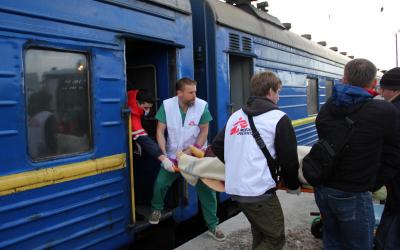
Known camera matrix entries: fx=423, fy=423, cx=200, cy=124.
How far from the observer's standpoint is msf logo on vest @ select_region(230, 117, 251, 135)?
2.67m

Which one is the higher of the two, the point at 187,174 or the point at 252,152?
the point at 252,152

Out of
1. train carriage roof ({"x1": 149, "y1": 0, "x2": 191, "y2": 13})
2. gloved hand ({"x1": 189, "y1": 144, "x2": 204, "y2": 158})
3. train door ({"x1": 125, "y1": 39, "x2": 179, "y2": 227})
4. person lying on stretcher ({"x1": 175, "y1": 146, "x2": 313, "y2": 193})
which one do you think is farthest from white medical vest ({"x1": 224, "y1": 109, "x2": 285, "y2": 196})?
train carriage roof ({"x1": 149, "y1": 0, "x2": 191, "y2": 13})

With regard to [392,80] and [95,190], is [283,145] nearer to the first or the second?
[392,80]

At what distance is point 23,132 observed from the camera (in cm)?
279

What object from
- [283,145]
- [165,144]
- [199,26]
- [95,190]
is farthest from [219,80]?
[283,145]

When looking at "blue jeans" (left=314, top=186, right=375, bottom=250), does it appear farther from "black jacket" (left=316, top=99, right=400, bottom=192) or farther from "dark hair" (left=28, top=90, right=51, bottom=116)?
"dark hair" (left=28, top=90, right=51, bottom=116)

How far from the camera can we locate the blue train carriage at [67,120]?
108 inches

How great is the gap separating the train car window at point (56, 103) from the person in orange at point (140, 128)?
612 mm

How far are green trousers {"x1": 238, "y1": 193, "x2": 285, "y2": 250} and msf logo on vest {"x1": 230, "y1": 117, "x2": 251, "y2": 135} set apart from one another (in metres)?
0.46

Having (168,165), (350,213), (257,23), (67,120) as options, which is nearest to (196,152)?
(168,165)

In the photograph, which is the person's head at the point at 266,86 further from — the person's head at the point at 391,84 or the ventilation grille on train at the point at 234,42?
the ventilation grille on train at the point at 234,42

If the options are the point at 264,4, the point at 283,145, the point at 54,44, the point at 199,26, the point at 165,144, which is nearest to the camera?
the point at 283,145

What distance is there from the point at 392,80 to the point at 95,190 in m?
2.37

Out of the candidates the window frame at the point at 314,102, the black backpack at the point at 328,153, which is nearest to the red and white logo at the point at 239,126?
the black backpack at the point at 328,153
